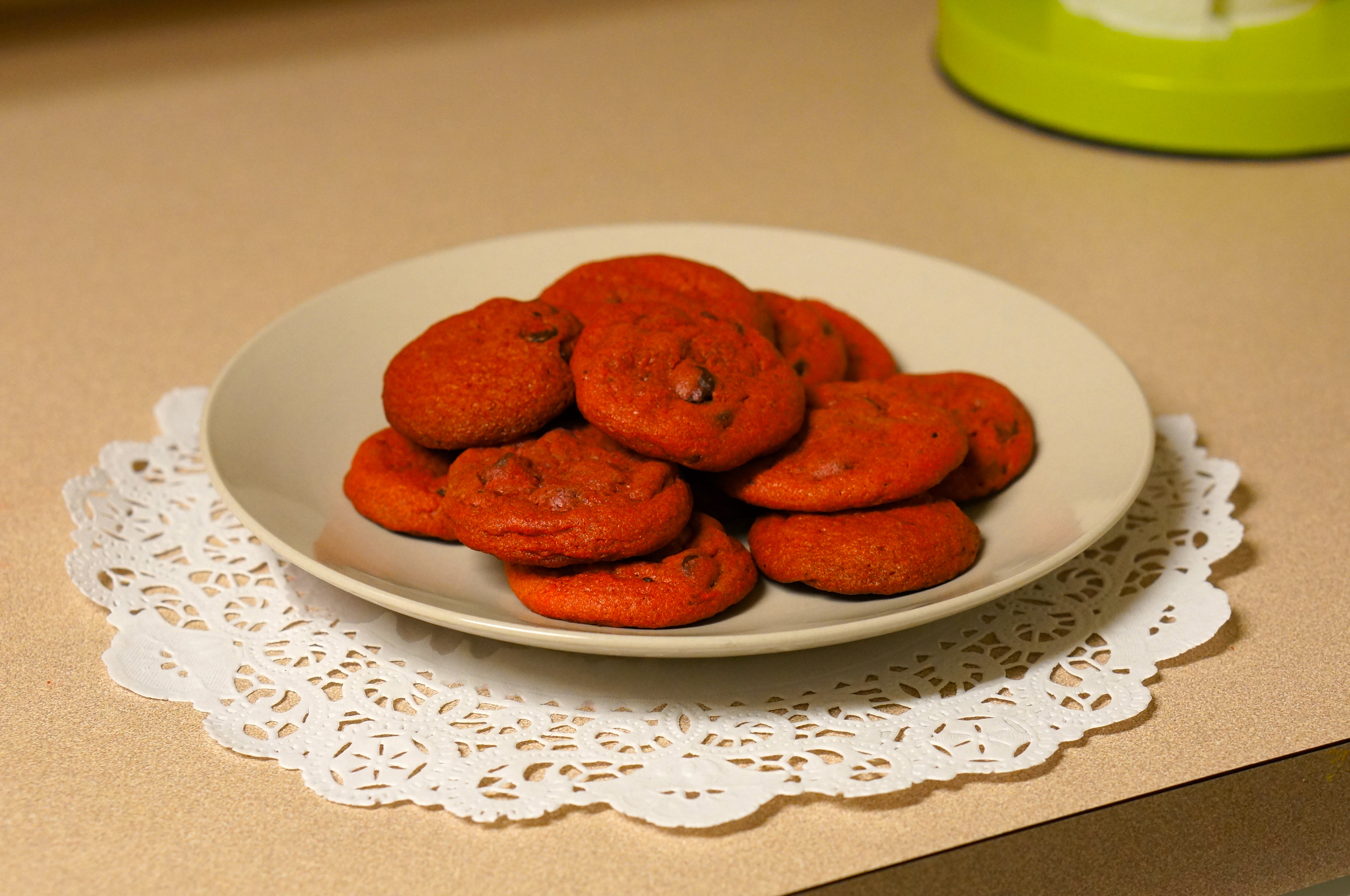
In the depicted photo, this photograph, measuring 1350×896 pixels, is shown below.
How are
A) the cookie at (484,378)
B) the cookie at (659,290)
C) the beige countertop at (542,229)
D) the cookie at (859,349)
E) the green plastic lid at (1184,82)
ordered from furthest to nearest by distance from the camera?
the green plastic lid at (1184,82), the cookie at (859,349), the cookie at (659,290), the cookie at (484,378), the beige countertop at (542,229)

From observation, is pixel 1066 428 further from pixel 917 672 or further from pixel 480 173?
pixel 480 173

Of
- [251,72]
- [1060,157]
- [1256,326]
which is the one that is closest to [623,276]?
[1256,326]

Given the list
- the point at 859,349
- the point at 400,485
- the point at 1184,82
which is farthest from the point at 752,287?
the point at 1184,82

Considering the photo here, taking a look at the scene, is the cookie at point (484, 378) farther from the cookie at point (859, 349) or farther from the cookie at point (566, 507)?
the cookie at point (859, 349)

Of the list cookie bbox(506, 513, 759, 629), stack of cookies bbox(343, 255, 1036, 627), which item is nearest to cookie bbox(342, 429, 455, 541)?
stack of cookies bbox(343, 255, 1036, 627)

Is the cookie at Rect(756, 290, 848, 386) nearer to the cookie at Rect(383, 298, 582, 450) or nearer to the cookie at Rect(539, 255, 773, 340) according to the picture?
the cookie at Rect(539, 255, 773, 340)

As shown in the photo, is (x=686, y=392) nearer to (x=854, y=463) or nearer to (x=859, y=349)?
(x=854, y=463)

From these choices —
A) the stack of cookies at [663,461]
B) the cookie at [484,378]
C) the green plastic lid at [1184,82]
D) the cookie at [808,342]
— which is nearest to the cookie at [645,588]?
the stack of cookies at [663,461]
